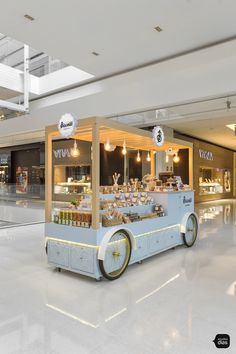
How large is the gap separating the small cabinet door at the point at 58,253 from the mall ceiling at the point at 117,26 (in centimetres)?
442

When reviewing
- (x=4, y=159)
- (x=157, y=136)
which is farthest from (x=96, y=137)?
(x=4, y=159)

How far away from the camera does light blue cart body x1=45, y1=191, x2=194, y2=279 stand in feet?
13.0

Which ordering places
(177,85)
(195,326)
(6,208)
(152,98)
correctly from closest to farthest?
(195,326) < (177,85) < (152,98) < (6,208)

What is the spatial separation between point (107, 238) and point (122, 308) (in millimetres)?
1038

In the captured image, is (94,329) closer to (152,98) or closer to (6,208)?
(152,98)

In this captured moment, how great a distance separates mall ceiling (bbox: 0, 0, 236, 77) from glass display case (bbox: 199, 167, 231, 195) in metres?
11.7

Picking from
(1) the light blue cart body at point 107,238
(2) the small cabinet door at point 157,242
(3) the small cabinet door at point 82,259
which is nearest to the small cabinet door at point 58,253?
(1) the light blue cart body at point 107,238

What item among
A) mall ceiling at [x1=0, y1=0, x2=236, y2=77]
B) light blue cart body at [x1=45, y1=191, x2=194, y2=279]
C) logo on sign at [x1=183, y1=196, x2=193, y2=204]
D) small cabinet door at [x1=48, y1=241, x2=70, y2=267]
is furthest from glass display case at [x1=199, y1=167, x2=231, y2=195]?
small cabinet door at [x1=48, y1=241, x2=70, y2=267]

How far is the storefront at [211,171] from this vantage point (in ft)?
55.1

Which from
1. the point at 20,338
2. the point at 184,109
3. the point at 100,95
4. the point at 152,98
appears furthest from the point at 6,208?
the point at 20,338

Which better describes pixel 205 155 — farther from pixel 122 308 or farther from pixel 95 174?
pixel 122 308

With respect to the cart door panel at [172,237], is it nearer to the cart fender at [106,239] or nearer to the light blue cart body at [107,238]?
the light blue cart body at [107,238]

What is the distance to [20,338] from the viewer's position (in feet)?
8.43

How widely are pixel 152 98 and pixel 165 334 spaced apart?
662cm
